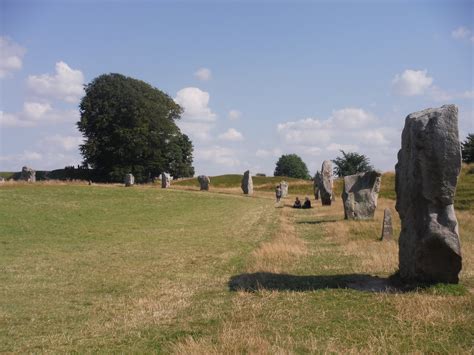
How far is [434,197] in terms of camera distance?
34.3 feet

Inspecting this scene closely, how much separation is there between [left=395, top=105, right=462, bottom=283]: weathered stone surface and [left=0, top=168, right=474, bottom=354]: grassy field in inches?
19.8

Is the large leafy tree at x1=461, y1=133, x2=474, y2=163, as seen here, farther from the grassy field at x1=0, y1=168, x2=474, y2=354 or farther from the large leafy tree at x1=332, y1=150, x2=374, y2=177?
the grassy field at x1=0, y1=168, x2=474, y2=354

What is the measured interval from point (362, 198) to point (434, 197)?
635 inches

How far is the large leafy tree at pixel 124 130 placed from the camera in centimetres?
6744

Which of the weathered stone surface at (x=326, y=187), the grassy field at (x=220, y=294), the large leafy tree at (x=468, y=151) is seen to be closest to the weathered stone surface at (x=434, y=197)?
the grassy field at (x=220, y=294)

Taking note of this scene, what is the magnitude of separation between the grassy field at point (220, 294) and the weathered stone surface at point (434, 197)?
504 millimetres

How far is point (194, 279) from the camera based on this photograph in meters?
12.7

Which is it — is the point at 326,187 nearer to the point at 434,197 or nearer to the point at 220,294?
the point at 434,197

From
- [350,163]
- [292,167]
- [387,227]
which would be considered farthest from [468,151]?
[292,167]

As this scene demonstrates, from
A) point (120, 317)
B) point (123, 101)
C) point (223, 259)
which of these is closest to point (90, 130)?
point (123, 101)

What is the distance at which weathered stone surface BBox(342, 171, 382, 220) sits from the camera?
26141 mm

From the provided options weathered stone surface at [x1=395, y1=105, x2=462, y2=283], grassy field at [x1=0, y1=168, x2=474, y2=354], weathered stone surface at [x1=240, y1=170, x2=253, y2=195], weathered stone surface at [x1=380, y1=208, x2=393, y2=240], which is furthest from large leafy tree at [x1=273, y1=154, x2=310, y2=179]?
weathered stone surface at [x1=395, y1=105, x2=462, y2=283]

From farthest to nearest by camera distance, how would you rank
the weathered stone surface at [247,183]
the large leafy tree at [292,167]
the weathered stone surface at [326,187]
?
the large leafy tree at [292,167], the weathered stone surface at [247,183], the weathered stone surface at [326,187]

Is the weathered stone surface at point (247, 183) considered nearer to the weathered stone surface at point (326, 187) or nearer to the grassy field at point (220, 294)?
the weathered stone surface at point (326, 187)
